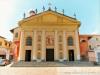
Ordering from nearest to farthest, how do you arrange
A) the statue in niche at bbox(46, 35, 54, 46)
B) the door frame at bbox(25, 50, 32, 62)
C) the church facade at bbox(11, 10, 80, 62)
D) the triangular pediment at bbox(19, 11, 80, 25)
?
1. the church facade at bbox(11, 10, 80, 62)
2. the door frame at bbox(25, 50, 32, 62)
3. the statue in niche at bbox(46, 35, 54, 46)
4. the triangular pediment at bbox(19, 11, 80, 25)

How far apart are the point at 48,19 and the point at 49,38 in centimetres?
285

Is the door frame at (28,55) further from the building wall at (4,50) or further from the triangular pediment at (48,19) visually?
the building wall at (4,50)

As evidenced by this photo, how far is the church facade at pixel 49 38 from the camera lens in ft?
80.1

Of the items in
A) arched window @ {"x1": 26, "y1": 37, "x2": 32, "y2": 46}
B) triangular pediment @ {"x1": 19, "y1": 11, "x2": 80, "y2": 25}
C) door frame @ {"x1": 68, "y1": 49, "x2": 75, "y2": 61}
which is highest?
triangular pediment @ {"x1": 19, "y1": 11, "x2": 80, "y2": 25}

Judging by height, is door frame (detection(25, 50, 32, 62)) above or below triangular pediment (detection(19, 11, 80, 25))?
below

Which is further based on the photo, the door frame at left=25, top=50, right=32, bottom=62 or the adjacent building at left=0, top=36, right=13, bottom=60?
the adjacent building at left=0, top=36, right=13, bottom=60

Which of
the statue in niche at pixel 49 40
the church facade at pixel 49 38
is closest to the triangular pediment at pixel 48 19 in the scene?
the church facade at pixel 49 38

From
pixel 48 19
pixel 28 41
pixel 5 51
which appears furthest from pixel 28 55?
pixel 5 51

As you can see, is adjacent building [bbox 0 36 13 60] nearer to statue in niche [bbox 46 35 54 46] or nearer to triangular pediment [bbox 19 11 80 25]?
triangular pediment [bbox 19 11 80 25]

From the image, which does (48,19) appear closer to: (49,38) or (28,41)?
(49,38)

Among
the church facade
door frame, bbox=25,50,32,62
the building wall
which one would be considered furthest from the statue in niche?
the building wall

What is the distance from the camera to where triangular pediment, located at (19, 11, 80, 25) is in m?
25.4

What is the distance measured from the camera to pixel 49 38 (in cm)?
2500

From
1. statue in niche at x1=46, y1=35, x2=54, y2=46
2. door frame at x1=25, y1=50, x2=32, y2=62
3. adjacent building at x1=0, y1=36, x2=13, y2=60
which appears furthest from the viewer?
adjacent building at x1=0, y1=36, x2=13, y2=60
